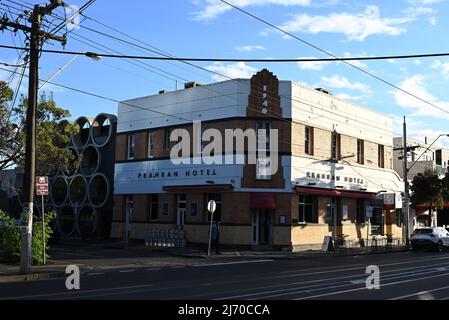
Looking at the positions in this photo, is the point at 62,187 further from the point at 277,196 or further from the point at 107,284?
the point at 107,284

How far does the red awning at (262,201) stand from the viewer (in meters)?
31.1

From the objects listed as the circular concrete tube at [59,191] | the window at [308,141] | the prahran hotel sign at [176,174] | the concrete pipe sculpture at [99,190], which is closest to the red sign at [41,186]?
the prahran hotel sign at [176,174]

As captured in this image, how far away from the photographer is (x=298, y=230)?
3209 cm

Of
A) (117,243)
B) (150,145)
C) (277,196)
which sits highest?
(150,145)

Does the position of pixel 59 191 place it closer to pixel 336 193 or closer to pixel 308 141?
pixel 308 141

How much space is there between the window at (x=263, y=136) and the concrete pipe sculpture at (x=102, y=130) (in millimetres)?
12890

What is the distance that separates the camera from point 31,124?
18.7m

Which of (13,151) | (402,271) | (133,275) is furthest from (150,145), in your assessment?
(402,271)

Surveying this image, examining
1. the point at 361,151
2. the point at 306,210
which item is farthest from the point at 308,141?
the point at 361,151

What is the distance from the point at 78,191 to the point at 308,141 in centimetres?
1869

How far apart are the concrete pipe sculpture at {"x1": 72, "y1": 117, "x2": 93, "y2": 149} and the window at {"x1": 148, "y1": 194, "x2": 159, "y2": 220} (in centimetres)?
827

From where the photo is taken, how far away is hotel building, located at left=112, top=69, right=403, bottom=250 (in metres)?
31.6

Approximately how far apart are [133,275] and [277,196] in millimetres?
15131

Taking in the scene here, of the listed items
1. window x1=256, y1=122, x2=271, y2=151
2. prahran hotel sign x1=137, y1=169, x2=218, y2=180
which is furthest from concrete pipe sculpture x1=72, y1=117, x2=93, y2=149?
window x1=256, y1=122, x2=271, y2=151
